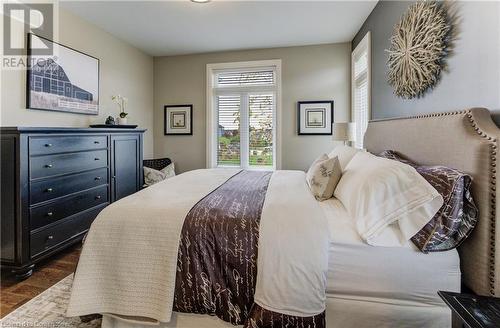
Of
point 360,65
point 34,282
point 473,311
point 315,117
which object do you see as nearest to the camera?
point 473,311

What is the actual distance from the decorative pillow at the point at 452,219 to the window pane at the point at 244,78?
3500 mm

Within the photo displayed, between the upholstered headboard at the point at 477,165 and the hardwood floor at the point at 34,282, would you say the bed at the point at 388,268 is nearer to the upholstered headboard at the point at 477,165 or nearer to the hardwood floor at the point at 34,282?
the upholstered headboard at the point at 477,165

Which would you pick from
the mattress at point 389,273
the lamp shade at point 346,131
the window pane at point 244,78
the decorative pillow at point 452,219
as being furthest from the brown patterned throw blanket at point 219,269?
the window pane at point 244,78

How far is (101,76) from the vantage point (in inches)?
141

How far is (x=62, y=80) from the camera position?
2.97 meters

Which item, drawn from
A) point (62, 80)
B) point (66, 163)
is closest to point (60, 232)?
point (66, 163)

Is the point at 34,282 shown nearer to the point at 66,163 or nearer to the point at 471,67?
the point at 66,163

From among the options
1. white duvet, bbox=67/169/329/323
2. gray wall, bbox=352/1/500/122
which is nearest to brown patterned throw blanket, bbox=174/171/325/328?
A: white duvet, bbox=67/169/329/323

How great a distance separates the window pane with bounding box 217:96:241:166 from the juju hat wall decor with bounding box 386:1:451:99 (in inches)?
104

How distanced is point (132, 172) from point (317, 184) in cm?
252

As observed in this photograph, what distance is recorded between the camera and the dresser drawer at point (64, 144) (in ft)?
7.17

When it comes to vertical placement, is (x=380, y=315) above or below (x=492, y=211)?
below

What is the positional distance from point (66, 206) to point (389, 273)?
8.73 ft

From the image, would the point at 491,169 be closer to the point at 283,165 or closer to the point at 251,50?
the point at 283,165
